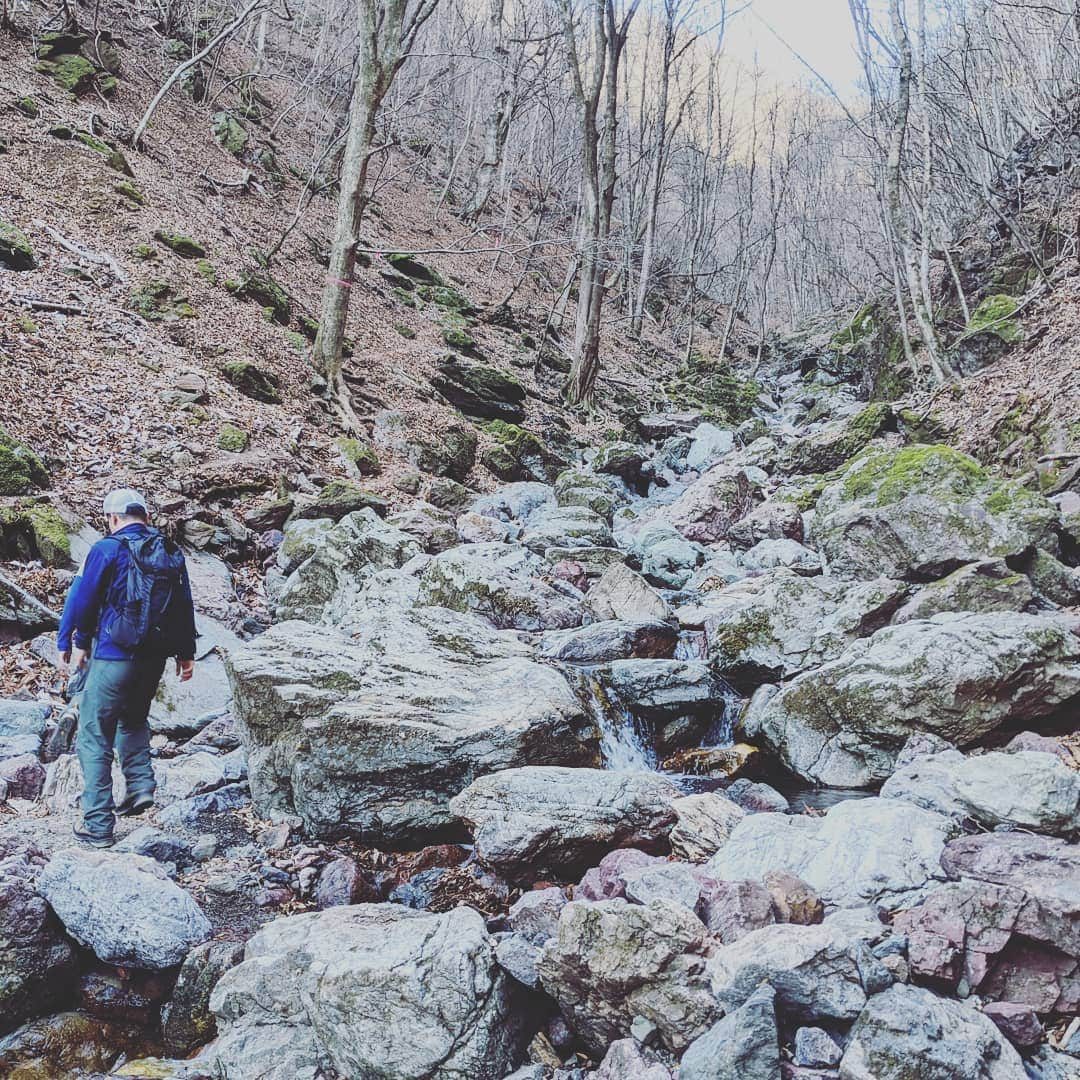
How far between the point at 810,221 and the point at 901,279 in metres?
25.4

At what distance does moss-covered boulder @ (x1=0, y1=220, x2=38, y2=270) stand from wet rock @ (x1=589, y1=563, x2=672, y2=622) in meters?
8.79

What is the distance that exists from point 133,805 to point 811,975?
3.93 meters

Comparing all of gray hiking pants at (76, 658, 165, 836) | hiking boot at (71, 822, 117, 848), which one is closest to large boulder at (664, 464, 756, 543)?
gray hiking pants at (76, 658, 165, 836)

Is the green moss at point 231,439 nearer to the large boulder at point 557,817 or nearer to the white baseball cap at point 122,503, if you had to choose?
the white baseball cap at point 122,503

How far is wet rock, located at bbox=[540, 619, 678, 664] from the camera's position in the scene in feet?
21.8

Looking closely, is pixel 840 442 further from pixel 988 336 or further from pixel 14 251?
pixel 14 251

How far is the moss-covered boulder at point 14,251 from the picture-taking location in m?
9.91

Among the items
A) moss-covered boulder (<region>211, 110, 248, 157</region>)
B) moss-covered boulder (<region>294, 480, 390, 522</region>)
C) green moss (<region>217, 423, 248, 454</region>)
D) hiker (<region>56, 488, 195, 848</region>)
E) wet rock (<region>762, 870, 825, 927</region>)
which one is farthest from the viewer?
Answer: moss-covered boulder (<region>211, 110, 248, 157</region>)

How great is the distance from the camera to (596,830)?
13.1 feet

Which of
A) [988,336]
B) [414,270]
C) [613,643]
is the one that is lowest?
[613,643]

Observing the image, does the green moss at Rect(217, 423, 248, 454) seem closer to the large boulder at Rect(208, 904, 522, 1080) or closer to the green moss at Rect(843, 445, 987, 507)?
the large boulder at Rect(208, 904, 522, 1080)

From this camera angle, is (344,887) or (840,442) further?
(840,442)

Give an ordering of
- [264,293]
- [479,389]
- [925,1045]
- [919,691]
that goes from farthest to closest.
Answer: [479,389], [264,293], [919,691], [925,1045]

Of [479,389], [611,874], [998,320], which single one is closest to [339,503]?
[611,874]
